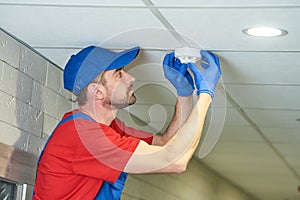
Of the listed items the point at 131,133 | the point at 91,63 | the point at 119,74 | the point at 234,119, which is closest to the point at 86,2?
the point at 91,63

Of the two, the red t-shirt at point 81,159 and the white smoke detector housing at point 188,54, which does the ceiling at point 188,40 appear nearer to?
the white smoke detector housing at point 188,54

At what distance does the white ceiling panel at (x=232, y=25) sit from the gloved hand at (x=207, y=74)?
0.19 ft

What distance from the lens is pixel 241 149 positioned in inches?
225

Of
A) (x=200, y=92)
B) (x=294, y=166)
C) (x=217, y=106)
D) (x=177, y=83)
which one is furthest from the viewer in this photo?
(x=294, y=166)

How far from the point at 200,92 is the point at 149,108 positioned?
1.38 meters

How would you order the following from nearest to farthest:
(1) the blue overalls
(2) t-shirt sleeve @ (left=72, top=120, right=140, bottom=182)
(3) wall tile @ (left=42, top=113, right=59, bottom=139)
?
(2) t-shirt sleeve @ (left=72, top=120, right=140, bottom=182) → (1) the blue overalls → (3) wall tile @ (left=42, top=113, right=59, bottom=139)

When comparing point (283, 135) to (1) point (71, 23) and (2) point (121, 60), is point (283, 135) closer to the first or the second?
(2) point (121, 60)

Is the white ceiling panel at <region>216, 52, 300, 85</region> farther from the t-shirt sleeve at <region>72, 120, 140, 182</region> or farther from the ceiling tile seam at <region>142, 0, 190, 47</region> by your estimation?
the t-shirt sleeve at <region>72, 120, 140, 182</region>

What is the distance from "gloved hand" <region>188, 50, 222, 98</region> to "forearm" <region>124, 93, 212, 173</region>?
0.41 feet

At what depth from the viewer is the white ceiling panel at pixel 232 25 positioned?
8.56 feet

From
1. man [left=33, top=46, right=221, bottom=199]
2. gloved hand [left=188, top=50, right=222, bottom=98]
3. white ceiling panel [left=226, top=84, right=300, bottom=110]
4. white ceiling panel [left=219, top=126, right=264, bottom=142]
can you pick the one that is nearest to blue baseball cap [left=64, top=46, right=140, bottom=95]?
man [left=33, top=46, right=221, bottom=199]

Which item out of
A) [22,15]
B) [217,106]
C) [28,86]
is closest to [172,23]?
[22,15]

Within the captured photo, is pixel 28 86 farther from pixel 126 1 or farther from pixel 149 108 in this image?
pixel 149 108

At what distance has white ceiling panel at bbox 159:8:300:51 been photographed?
8.56 ft
